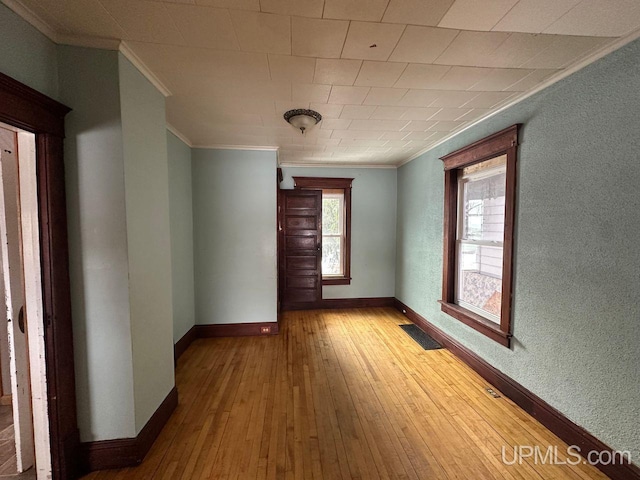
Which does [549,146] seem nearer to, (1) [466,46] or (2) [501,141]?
(2) [501,141]

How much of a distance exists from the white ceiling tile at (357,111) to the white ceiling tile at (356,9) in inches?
38.2

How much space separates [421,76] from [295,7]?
101cm

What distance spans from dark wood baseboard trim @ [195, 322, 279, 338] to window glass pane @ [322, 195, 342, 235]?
2100 mm

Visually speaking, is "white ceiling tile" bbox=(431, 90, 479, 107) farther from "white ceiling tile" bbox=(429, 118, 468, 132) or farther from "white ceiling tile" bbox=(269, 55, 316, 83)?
"white ceiling tile" bbox=(269, 55, 316, 83)

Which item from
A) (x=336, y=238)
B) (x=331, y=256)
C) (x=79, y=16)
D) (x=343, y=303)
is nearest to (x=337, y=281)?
(x=343, y=303)

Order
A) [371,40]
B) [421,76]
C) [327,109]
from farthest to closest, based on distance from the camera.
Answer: [327,109] → [421,76] → [371,40]

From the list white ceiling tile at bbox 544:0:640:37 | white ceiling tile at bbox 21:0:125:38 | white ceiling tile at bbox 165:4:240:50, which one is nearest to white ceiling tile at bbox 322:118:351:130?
white ceiling tile at bbox 165:4:240:50

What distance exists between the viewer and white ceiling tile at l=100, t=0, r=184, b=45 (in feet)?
3.95

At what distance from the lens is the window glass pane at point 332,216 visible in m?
4.91

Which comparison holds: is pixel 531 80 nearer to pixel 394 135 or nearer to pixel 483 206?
pixel 483 206

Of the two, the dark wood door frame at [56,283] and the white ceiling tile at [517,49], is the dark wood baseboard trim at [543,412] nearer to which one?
the white ceiling tile at [517,49]

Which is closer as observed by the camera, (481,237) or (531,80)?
(531,80)

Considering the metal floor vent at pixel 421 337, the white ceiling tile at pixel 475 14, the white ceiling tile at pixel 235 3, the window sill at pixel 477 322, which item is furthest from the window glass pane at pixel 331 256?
the white ceiling tile at pixel 235 3

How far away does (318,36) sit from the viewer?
1.40 metres
